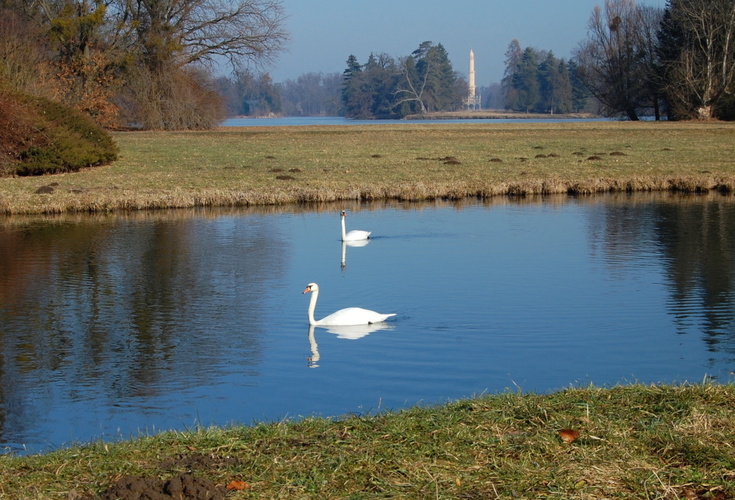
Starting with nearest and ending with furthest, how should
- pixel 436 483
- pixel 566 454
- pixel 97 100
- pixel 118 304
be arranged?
1. pixel 436 483
2. pixel 566 454
3. pixel 118 304
4. pixel 97 100

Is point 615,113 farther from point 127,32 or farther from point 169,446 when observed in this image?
point 169,446

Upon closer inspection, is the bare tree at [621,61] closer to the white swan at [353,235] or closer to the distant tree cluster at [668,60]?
the distant tree cluster at [668,60]

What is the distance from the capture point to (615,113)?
78.1 meters

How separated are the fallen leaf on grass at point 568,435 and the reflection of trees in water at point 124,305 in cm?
447

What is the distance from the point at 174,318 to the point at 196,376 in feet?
9.11

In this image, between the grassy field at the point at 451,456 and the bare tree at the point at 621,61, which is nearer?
the grassy field at the point at 451,456

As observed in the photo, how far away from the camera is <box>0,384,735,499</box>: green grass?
439cm

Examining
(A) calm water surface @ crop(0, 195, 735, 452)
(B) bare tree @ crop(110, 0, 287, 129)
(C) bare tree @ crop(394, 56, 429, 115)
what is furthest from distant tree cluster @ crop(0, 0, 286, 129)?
(C) bare tree @ crop(394, 56, 429, 115)

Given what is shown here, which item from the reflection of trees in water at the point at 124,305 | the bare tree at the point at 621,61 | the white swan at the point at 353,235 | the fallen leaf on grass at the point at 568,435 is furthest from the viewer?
the bare tree at the point at 621,61

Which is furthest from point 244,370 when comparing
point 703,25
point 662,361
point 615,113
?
point 615,113

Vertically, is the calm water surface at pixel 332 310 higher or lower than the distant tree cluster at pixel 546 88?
lower

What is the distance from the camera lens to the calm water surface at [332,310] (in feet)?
26.5

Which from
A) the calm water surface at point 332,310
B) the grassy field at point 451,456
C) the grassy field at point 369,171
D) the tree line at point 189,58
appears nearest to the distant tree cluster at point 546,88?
the tree line at point 189,58

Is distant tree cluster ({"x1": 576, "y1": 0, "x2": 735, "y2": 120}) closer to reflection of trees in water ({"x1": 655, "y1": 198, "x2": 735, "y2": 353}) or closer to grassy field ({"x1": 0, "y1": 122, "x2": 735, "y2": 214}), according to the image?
grassy field ({"x1": 0, "y1": 122, "x2": 735, "y2": 214})
